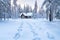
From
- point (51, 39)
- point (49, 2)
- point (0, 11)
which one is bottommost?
point (51, 39)

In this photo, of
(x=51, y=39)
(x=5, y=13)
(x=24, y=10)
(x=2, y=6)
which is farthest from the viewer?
(x=24, y=10)

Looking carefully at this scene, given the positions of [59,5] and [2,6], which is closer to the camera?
[59,5]

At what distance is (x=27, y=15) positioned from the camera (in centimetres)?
10838

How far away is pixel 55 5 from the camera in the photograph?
96.7ft

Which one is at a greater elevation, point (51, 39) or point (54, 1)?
point (54, 1)

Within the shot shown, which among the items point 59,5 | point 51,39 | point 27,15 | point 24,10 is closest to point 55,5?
point 59,5

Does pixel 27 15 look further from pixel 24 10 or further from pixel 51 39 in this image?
pixel 51 39

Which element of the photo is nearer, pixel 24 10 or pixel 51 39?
pixel 51 39

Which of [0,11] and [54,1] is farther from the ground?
[54,1]

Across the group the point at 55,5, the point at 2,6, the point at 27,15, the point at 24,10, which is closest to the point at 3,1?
the point at 2,6

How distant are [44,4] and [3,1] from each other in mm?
9561

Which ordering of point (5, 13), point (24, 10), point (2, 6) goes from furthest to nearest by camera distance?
point (24, 10) < point (5, 13) < point (2, 6)

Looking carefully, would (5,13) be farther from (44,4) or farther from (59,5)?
(59,5)

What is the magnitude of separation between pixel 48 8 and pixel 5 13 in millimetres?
11175
